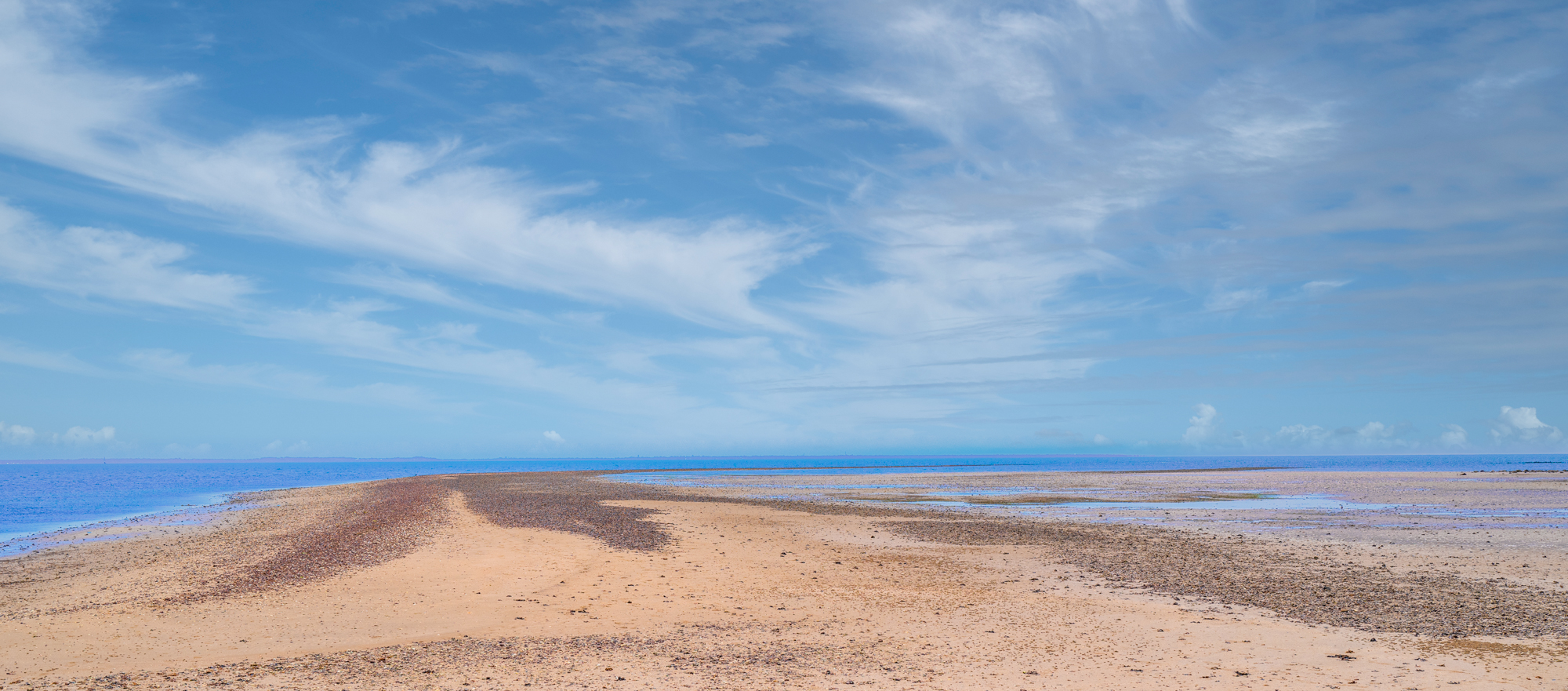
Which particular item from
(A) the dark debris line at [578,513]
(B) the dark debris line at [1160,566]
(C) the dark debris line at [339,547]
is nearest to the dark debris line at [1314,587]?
(B) the dark debris line at [1160,566]

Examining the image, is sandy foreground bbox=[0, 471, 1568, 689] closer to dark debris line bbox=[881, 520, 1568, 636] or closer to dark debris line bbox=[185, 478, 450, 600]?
dark debris line bbox=[881, 520, 1568, 636]

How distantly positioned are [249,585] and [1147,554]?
23271 mm

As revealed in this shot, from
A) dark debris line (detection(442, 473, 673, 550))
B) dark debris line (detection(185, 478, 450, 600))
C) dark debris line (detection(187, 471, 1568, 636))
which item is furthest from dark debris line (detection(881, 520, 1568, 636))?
dark debris line (detection(185, 478, 450, 600))

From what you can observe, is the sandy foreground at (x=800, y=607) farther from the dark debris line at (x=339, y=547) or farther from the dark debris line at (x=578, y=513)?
the dark debris line at (x=578, y=513)

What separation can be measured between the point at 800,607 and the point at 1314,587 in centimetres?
1122

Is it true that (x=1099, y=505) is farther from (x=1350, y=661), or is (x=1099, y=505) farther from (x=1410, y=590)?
(x=1350, y=661)

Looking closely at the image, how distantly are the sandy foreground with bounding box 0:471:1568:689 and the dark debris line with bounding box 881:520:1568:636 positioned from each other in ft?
0.32

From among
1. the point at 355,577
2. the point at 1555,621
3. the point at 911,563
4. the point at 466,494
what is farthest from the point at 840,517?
the point at 466,494

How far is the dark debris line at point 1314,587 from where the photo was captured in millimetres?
14000

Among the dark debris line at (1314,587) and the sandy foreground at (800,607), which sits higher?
the dark debris line at (1314,587)

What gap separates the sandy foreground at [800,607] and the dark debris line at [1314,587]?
0.10 m

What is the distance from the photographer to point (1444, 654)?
39.0 feet

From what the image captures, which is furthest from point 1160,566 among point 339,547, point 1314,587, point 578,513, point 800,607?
point 578,513

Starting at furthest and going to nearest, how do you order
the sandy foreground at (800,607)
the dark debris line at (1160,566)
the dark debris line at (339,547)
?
the dark debris line at (339,547)
the dark debris line at (1160,566)
the sandy foreground at (800,607)
